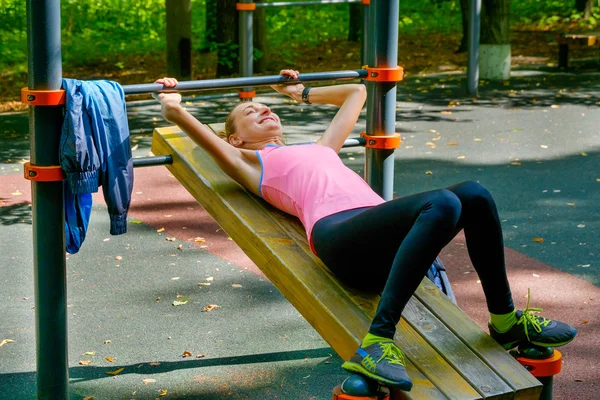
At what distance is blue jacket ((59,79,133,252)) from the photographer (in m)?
3.21

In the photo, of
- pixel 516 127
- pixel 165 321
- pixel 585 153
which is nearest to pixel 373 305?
pixel 165 321

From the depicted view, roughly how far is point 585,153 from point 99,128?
654cm

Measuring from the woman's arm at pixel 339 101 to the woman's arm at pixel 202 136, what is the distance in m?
0.45

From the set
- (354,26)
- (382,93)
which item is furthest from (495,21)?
(382,93)

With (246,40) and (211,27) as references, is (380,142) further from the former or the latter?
(211,27)

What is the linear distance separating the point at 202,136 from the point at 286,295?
0.78m

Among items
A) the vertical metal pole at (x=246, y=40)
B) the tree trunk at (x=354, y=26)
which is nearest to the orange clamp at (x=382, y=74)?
the vertical metal pole at (x=246, y=40)

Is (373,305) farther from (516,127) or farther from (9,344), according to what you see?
(516,127)

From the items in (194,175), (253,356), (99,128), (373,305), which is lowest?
(253,356)

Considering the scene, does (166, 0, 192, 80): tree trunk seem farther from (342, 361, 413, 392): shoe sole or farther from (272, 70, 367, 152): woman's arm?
(342, 361, 413, 392): shoe sole

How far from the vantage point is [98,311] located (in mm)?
4883

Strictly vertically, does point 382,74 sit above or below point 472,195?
above

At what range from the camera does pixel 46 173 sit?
3.25 metres

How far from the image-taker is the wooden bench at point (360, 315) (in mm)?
2953
